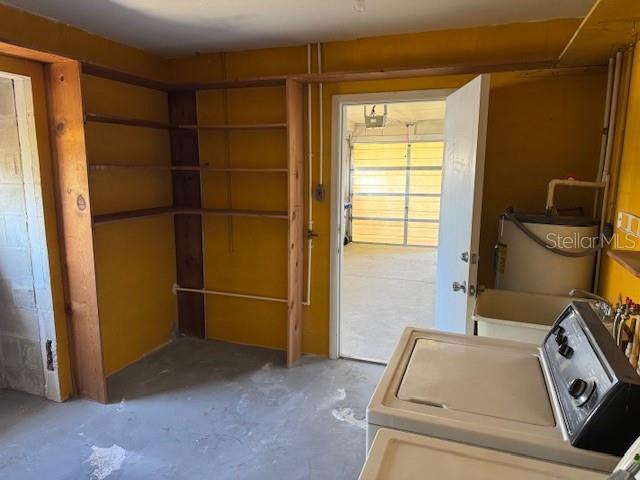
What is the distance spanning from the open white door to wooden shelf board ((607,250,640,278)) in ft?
2.94

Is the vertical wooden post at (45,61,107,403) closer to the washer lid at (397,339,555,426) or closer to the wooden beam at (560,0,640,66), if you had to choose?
the washer lid at (397,339,555,426)

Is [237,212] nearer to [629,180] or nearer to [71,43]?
[71,43]

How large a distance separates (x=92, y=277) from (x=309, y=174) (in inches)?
62.6

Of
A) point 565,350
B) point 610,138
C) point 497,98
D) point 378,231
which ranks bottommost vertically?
point 378,231

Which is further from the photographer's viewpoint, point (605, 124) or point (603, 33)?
point (605, 124)

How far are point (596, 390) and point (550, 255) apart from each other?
1.46 meters

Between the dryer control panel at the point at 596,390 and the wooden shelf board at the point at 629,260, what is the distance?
0.56 feet

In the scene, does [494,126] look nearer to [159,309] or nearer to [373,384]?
[373,384]

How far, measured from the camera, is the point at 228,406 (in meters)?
2.63

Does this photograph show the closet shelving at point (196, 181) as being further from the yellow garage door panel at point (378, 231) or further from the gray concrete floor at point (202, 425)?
the yellow garage door panel at point (378, 231)

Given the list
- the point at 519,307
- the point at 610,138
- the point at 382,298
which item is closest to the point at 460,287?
the point at 519,307

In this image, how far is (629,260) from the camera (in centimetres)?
126

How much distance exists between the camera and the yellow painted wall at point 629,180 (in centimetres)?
176

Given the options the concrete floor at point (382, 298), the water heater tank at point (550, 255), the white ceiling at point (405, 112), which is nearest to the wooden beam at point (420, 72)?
the water heater tank at point (550, 255)
